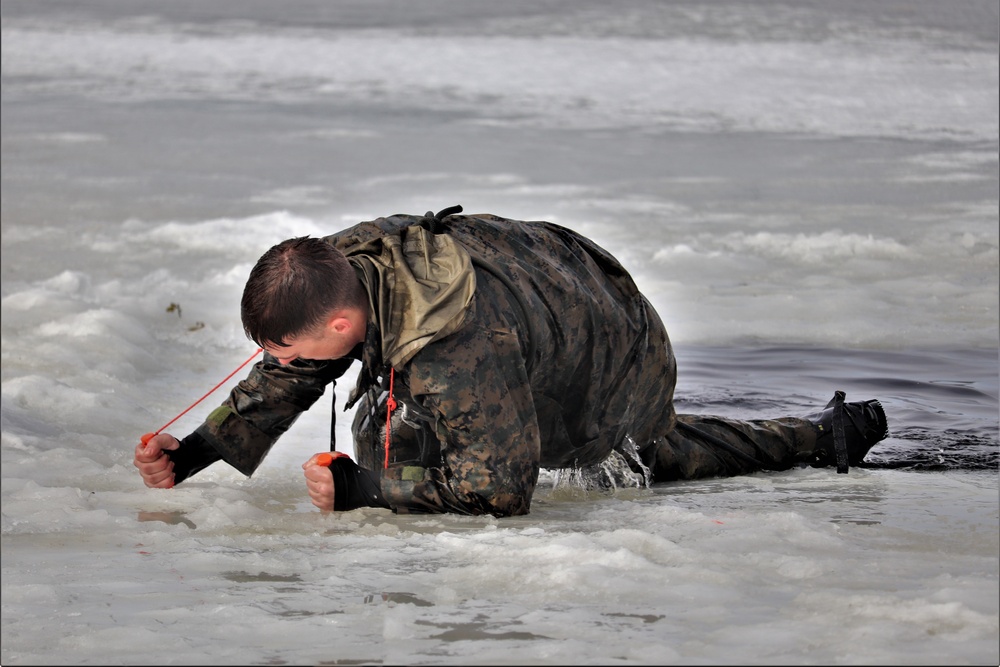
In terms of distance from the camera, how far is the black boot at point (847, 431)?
3904mm

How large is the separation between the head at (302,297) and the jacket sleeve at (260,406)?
51 cm

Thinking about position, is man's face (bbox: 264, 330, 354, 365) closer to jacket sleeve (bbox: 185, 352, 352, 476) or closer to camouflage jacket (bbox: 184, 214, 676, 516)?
camouflage jacket (bbox: 184, 214, 676, 516)

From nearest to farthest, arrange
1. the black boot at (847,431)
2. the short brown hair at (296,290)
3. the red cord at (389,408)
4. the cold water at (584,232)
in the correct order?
the cold water at (584,232) → the short brown hair at (296,290) → the red cord at (389,408) → the black boot at (847,431)

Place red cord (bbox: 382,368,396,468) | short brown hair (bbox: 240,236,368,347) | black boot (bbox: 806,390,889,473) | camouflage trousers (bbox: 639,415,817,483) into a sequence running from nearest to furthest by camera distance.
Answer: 1. short brown hair (bbox: 240,236,368,347)
2. red cord (bbox: 382,368,396,468)
3. camouflage trousers (bbox: 639,415,817,483)
4. black boot (bbox: 806,390,889,473)

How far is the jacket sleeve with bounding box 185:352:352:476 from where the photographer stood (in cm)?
335

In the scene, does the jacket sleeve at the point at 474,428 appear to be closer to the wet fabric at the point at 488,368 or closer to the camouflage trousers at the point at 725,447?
the wet fabric at the point at 488,368

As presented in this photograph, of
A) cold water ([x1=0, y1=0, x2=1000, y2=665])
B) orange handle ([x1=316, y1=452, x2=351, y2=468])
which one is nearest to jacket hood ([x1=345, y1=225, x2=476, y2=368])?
orange handle ([x1=316, y1=452, x2=351, y2=468])

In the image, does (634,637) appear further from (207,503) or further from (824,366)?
(824,366)

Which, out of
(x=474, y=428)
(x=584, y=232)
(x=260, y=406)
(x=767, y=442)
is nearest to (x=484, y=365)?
(x=474, y=428)

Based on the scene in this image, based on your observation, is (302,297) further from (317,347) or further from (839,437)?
(839,437)

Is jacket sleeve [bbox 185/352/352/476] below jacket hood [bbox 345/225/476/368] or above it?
below

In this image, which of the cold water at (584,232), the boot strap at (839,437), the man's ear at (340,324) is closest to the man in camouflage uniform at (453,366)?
the man's ear at (340,324)

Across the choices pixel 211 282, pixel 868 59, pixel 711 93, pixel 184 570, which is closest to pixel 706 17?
pixel 868 59

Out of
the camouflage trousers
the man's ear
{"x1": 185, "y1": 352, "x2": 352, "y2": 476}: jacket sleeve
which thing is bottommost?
the camouflage trousers
